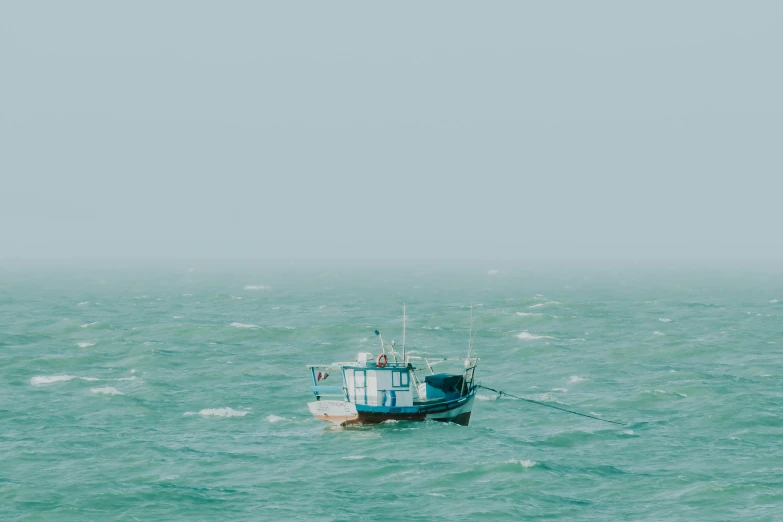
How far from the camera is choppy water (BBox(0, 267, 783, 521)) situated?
49.0 m

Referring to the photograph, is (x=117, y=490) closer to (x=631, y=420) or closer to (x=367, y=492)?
(x=367, y=492)

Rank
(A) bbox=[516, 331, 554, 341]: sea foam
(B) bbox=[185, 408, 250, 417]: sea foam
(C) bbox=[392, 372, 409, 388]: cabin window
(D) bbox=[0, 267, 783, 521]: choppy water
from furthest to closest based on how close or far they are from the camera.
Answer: (A) bbox=[516, 331, 554, 341]: sea foam, (B) bbox=[185, 408, 250, 417]: sea foam, (C) bbox=[392, 372, 409, 388]: cabin window, (D) bbox=[0, 267, 783, 521]: choppy water

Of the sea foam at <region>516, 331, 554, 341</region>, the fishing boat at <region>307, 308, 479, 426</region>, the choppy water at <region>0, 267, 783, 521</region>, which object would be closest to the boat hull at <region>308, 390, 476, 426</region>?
the fishing boat at <region>307, 308, 479, 426</region>

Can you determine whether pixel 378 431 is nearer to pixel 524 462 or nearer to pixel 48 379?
pixel 524 462

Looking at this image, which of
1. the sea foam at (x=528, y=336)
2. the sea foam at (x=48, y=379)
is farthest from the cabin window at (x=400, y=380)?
the sea foam at (x=528, y=336)

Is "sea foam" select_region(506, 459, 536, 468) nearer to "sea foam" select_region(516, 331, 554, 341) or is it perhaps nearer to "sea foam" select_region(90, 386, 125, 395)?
"sea foam" select_region(90, 386, 125, 395)

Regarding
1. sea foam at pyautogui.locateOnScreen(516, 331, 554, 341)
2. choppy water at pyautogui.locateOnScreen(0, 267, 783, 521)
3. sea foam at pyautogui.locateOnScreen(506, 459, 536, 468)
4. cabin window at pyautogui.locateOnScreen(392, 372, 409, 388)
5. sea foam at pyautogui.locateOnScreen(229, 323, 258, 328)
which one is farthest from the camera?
sea foam at pyautogui.locateOnScreen(229, 323, 258, 328)

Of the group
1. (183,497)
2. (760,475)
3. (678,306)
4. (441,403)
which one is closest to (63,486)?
(183,497)

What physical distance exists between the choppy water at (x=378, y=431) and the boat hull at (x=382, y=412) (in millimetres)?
748

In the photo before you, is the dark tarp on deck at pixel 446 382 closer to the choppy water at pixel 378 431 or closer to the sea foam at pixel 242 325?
the choppy water at pixel 378 431

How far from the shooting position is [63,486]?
2028 inches

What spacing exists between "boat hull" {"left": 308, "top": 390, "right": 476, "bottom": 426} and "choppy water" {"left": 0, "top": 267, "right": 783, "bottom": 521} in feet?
2.45

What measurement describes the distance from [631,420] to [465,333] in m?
Result: 51.6

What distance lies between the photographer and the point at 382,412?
64.6 m
